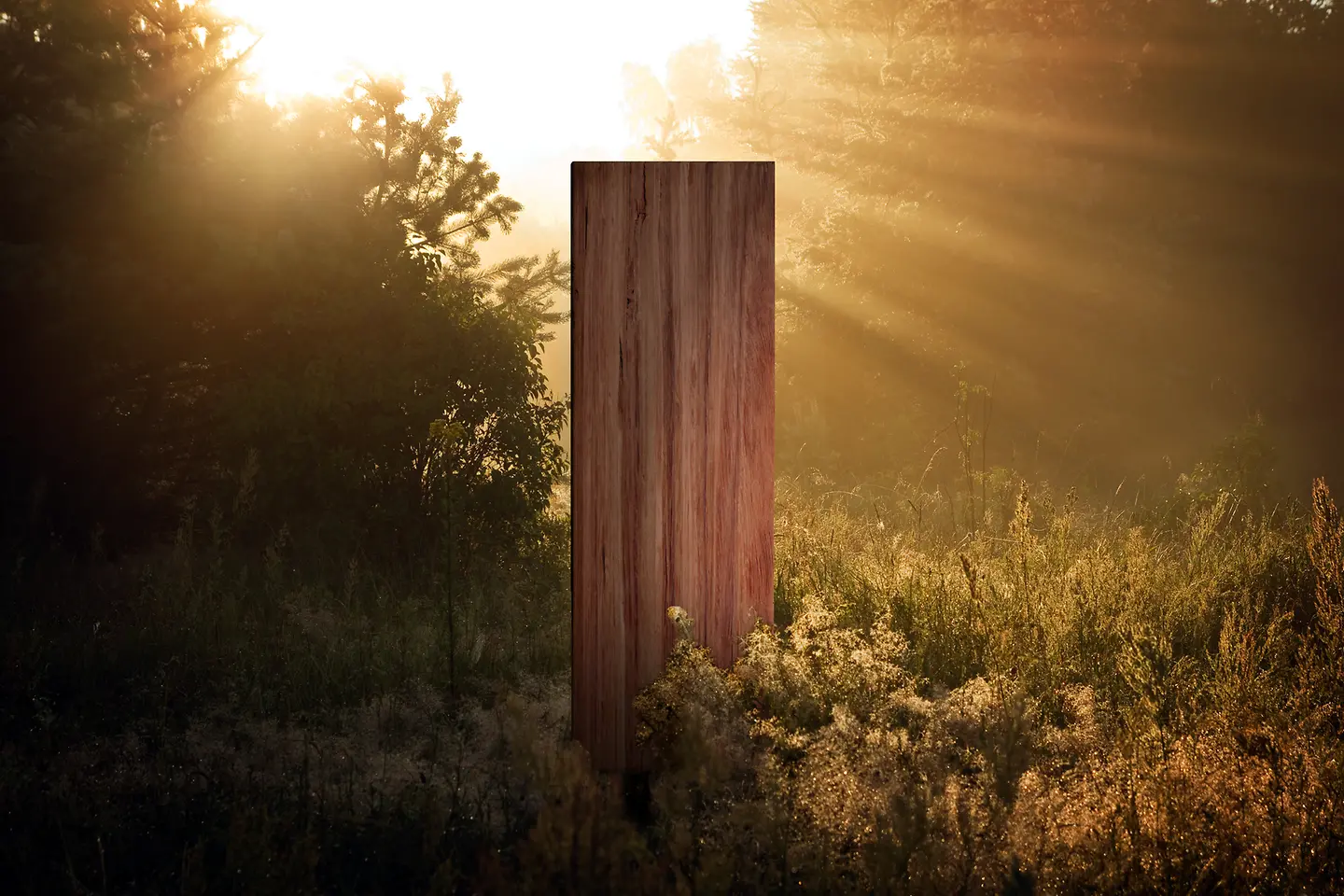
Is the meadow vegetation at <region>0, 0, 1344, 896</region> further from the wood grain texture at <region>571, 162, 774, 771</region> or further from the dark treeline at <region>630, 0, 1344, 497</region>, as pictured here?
the wood grain texture at <region>571, 162, 774, 771</region>

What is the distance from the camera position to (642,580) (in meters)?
3.23

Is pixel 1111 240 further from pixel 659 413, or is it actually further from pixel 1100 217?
pixel 659 413

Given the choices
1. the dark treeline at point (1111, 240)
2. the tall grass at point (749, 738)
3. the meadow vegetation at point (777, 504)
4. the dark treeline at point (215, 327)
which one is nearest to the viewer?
Result: the tall grass at point (749, 738)

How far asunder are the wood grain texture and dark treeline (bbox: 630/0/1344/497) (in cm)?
→ 904

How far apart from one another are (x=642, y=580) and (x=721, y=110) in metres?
17.1

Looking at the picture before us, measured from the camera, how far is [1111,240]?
40.4ft

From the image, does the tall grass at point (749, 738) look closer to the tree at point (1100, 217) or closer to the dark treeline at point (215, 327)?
the dark treeline at point (215, 327)

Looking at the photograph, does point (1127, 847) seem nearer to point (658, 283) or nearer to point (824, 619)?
point (824, 619)

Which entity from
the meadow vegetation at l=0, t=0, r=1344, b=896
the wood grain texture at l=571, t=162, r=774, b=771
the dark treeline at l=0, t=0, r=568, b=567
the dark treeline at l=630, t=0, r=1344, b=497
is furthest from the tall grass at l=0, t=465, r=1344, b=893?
the dark treeline at l=630, t=0, r=1344, b=497

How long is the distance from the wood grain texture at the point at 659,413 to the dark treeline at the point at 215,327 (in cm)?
287

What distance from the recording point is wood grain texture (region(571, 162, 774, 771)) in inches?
125

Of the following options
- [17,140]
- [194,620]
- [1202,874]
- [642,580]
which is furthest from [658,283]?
[17,140]

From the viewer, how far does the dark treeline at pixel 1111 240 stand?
12320 millimetres

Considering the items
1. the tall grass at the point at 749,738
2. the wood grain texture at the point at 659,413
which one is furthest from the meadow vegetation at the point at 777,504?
the wood grain texture at the point at 659,413
